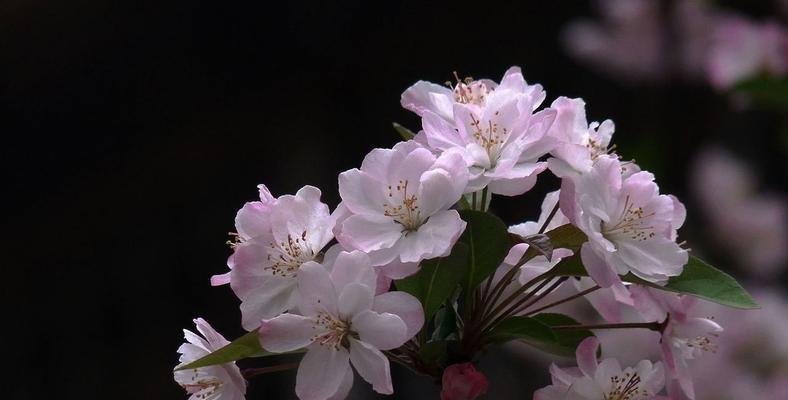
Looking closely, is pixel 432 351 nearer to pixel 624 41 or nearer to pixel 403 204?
pixel 403 204

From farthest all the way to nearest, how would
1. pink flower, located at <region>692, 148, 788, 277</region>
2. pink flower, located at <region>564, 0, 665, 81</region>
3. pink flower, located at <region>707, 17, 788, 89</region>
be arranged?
pink flower, located at <region>564, 0, 665, 81</region> < pink flower, located at <region>692, 148, 788, 277</region> < pink flower, located at <region>707, 17, 788, 89</region>

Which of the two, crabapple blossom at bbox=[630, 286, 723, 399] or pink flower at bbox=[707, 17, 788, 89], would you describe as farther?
pink flower at bbox=[707, 17, 788, 89]

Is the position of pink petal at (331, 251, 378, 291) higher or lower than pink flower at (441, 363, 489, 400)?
higher

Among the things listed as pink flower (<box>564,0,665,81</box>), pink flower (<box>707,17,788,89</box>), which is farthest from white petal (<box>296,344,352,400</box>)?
pink flower (<box>564,0,665,81</box>)

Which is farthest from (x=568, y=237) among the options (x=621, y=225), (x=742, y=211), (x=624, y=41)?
(x=624, y=41)

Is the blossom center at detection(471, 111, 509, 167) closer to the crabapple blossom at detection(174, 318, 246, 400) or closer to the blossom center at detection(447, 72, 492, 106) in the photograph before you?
the blossom center at detection(447, 72, 492, 106)

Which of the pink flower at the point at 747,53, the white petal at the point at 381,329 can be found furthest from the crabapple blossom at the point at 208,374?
the pink flower at the point at 747,53

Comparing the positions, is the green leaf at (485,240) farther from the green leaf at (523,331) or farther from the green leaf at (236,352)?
the green leaf at (236,352)
